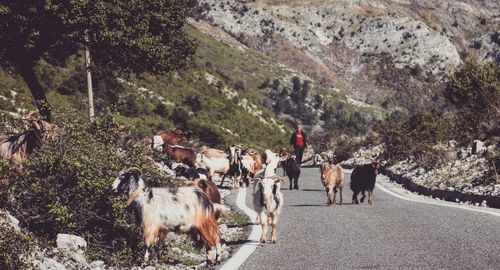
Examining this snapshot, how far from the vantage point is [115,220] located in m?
7.93

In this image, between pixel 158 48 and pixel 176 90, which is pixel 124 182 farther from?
pixel 176 90

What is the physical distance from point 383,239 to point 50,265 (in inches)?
197

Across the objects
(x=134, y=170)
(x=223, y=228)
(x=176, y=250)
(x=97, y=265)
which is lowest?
(x=223, y=228)

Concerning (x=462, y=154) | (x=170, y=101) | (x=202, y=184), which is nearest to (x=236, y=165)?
Answer: (x=462, y=154)

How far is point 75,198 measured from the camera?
803cm

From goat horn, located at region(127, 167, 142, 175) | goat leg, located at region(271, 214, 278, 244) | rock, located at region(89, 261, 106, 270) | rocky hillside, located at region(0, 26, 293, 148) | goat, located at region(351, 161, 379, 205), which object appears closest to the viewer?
rock, located at region(89, 261, 106, 270)

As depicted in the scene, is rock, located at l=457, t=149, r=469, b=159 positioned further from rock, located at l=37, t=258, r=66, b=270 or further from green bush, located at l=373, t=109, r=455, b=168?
rock, located at l=37, t=258, r=66, b=270

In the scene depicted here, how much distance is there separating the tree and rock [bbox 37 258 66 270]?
43.2 ft

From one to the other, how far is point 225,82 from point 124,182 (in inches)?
2644

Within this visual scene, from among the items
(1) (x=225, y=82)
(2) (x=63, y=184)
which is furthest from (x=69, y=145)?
(1) (x=225, y=82)

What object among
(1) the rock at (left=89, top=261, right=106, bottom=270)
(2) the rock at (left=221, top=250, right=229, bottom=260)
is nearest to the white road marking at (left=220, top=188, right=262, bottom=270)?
(2) the rock at (left=221, top=250, right=229, bottom=260)

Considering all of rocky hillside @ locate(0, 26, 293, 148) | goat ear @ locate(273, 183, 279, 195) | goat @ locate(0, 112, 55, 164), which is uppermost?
goat @ locate(0, 112, 55, 164)

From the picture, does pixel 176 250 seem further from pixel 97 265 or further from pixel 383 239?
pixel 383 239

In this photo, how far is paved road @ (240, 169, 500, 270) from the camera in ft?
24.1
